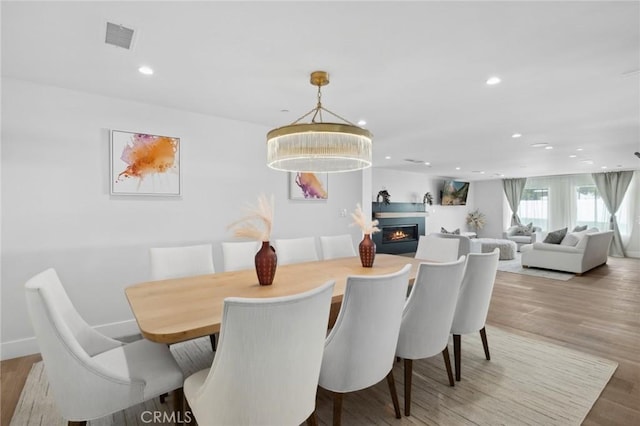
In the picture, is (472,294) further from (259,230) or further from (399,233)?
(399,233)

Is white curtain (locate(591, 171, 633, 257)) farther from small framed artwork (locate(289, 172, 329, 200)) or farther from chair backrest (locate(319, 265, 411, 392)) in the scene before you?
chair backrest (locate(319, 265, 411, 392))

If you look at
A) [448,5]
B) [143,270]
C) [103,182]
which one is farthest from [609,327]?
[103,182]

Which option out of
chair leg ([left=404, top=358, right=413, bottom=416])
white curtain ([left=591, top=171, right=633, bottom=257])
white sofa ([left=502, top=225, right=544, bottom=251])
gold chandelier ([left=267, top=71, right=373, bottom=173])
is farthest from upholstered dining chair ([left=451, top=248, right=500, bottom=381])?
white curtain ([left=591, top=171, right=633, bottom=257])

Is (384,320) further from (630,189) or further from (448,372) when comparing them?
(630,189)

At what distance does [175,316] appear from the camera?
1482 mm

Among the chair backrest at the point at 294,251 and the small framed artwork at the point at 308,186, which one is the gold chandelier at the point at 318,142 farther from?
the small framed artwork at the point at 308,186

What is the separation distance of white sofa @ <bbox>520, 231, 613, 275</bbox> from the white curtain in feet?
7.24

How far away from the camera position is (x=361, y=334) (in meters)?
1.51

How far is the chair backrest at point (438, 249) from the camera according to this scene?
10.7 ft

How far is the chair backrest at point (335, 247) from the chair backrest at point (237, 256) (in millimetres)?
819

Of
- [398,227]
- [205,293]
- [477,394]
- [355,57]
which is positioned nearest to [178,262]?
[205,293]

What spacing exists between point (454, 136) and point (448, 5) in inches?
127

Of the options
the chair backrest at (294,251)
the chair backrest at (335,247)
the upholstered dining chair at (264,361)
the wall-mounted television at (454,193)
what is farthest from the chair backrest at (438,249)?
the wall-mounted television at (454,193)

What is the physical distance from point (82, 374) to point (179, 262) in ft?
4.53
